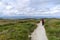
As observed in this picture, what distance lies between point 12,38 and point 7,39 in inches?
36.5

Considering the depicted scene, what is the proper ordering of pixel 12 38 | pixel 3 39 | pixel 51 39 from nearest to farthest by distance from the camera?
1. pixel 3 39
2. pixel 12 38
3. pixel 51 39

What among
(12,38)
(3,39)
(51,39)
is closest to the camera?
(3,39)

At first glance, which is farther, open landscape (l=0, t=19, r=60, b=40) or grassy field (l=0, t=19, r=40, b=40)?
open landscape (l=0, t=19, r=60, b=40)

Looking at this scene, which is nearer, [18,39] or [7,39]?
[7,39]

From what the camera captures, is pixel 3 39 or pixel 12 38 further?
pixel 12 38

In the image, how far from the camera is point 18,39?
16.6 m

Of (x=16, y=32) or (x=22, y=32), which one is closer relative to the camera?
(x=16, y=32)

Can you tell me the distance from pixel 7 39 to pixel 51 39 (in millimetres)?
6329

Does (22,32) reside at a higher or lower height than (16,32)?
lower

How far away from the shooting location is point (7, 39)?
50.6 ft

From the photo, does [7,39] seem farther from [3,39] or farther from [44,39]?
[44,39]

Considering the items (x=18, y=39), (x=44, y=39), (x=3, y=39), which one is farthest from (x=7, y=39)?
(x=44, y=39)

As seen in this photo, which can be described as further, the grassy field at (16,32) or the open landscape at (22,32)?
the open landscape at (22,32)

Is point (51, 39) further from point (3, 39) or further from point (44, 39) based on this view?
point (3, 39)
